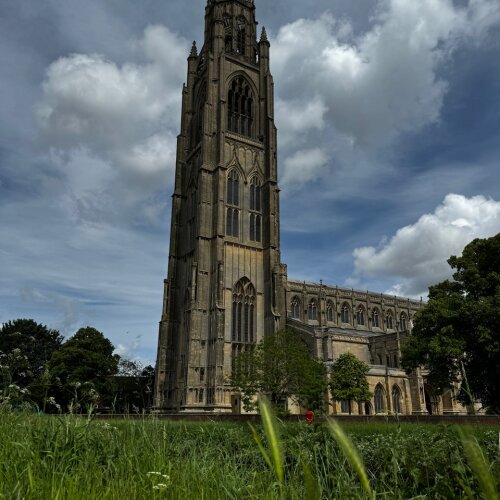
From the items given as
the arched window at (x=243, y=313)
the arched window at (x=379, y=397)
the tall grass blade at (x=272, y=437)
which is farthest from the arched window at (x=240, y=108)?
the tall grass blade at (x=272, y=437)

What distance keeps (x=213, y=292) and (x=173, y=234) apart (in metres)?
10.8

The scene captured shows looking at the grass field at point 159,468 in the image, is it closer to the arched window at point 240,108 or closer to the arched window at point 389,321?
the arched window at point 240,108

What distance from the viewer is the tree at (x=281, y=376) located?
3120 centimetres

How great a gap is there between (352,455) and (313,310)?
56488mm

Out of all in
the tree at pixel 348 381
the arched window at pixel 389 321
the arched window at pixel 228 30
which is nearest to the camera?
the tree at pixel 348 381

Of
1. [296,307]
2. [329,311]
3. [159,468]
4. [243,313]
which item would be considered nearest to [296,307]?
[296,307]

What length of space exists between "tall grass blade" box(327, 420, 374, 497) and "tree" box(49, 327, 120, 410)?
42963mm

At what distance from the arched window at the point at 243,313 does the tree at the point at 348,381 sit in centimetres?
825

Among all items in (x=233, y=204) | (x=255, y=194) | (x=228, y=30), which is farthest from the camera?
(x=228, y=30)

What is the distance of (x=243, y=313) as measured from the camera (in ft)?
141

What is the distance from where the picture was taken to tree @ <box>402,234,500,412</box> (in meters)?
23.1

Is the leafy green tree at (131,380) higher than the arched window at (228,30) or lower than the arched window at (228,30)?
lower

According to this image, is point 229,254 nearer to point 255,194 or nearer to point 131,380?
point 255,194

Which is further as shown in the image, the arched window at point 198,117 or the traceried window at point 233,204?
the arched window at point 198,117
